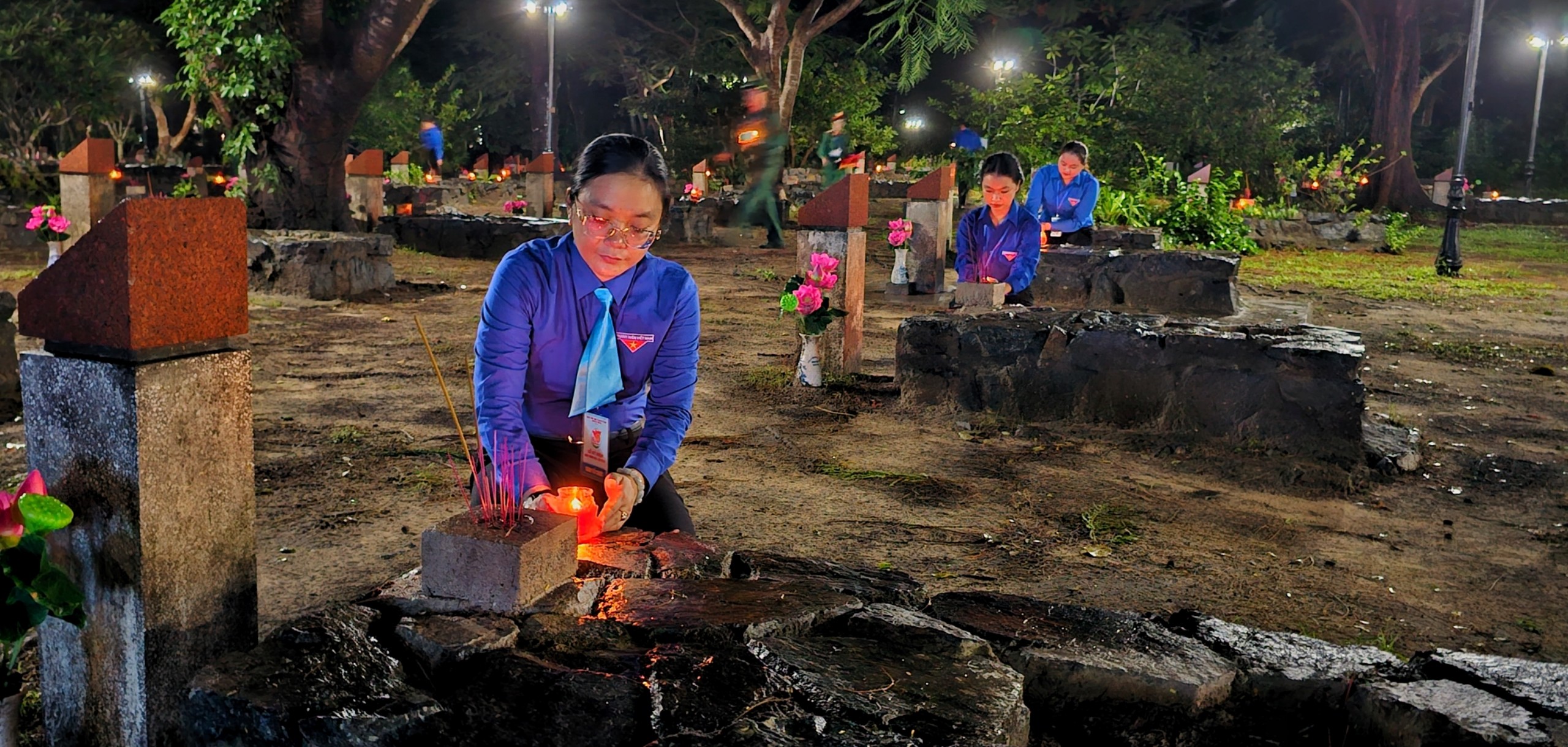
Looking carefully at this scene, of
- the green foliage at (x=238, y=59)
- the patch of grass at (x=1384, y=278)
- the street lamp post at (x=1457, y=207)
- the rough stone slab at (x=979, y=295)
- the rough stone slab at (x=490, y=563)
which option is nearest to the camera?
the rough stone slab at (x=490, y=563)

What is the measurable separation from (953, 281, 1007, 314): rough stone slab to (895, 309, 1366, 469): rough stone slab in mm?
644

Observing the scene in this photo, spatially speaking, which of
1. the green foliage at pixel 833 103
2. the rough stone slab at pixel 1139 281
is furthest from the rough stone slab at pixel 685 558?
the green foliage at pixel 833 103

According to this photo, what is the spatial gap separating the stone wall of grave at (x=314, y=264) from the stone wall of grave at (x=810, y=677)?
413 inches

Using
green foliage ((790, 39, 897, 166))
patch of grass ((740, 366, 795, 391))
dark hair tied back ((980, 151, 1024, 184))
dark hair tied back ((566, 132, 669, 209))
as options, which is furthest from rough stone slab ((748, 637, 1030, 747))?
green foliage ((790, 39, 897, 166))

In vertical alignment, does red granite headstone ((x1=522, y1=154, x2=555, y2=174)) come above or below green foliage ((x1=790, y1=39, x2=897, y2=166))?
below

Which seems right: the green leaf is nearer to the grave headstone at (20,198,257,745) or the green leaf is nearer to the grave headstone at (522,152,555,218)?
the grave headstone at (20,198,257,745)

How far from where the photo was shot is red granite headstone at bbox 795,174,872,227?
27.0ft

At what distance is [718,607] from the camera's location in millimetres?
2924

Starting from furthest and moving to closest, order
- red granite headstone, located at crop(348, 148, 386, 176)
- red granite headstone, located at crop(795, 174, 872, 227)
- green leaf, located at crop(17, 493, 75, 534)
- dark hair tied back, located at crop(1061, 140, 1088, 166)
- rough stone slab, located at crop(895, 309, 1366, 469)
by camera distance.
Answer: red granite headstone, located at crop(348, 148, 386, 176)
dark hair tied back, located at crop(1061, 140, 1088, 166)
red granite headstone, located at crop(795, 174, 872, 227)
rough stone slab, located at crop(895, 309, 1366, 469)
green leaf, located at crop(17, 493, 75, 534)

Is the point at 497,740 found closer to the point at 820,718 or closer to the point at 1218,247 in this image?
the point at 820,718

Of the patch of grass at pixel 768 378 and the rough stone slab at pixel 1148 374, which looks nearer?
the rough stone slab at pixel 1148 374

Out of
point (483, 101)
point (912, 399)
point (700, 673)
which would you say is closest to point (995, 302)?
point (912, 399)

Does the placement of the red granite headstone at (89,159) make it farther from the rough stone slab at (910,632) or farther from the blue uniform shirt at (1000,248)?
the rough stone slab at (910,632)

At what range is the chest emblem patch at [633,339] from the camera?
11.2ft
